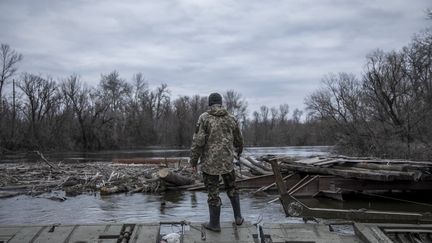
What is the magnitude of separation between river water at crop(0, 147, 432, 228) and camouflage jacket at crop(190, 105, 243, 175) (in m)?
5.28

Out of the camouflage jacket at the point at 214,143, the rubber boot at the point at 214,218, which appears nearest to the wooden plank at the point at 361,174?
the camouflage jacket at the point at 214,143

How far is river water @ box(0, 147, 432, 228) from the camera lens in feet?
42.1

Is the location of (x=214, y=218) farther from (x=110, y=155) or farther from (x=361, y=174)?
(x=110, y=155)

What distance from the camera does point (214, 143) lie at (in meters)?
7.22

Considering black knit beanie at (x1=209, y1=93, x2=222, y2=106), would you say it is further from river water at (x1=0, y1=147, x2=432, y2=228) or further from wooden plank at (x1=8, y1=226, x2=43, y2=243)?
river water at (x1=0, y1=147, x2=432, y2=228)

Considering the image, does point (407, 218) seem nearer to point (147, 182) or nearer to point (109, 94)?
point (147, 182)

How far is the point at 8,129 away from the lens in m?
66.2

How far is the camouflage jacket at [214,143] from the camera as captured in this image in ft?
23.6

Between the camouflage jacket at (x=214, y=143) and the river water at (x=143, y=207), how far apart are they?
5280 mm

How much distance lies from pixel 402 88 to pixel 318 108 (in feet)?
45.8

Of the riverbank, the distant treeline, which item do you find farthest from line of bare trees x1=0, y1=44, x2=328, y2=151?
the riverbank

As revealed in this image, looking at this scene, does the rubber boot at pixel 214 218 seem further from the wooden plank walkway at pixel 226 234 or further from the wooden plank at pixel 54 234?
the wooden plank at pixel 54 234

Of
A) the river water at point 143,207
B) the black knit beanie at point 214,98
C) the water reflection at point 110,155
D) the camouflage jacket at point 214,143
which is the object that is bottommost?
the river water at point 143,207

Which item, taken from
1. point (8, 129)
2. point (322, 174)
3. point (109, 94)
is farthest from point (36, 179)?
point (109, 94)
